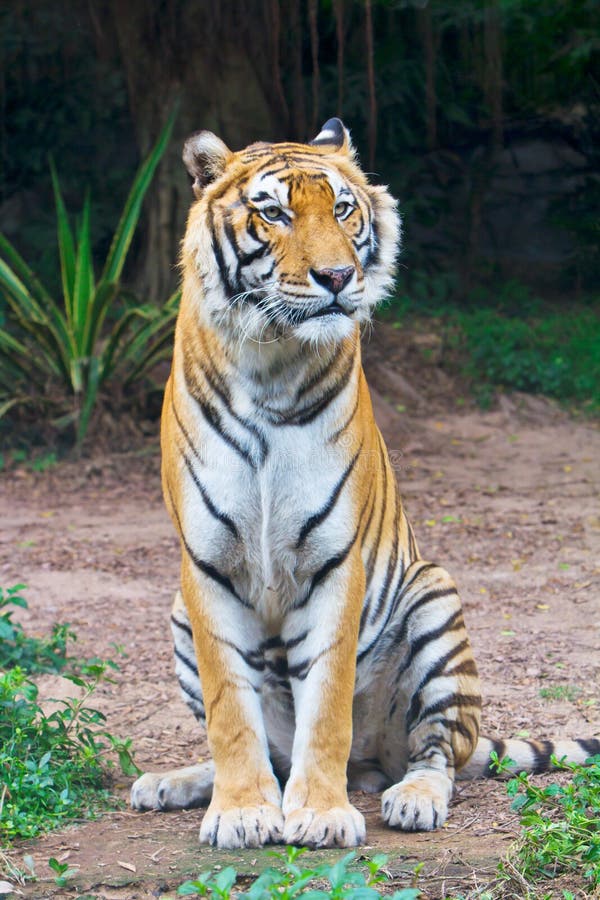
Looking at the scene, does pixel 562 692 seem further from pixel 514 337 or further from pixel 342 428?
pixel 514 337

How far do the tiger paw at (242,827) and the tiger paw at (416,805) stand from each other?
323 mm

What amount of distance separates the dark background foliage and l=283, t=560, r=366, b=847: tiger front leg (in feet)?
22.6

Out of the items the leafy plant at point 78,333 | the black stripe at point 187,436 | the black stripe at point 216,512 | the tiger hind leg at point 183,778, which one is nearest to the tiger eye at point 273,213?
the black stripe at point 187,436

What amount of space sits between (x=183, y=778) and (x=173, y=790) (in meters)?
0.05

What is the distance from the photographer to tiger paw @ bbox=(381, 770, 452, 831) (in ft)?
10.1

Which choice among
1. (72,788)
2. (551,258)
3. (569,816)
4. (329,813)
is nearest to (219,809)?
(329,813)

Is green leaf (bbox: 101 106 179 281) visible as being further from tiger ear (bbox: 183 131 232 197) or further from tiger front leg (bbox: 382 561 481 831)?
tiger front leg (bbox: 382 561 481 831)

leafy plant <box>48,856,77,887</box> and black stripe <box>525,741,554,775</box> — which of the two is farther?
black stripe <box>525,741,554,775</box>

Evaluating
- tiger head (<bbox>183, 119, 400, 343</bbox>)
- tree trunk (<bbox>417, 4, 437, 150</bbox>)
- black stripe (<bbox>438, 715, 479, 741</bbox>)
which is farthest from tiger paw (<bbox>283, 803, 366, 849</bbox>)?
tree trunk (<bbox>417, 4, 437, 150</bbox>)

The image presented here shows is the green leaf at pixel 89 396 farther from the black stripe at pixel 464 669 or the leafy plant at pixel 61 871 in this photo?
the leafy plant at pixel 61 871

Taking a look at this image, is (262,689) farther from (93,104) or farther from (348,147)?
(93,104)

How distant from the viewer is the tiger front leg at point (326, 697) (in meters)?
3.00

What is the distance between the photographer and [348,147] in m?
3.46

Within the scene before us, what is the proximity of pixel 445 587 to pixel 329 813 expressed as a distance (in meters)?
0.90
